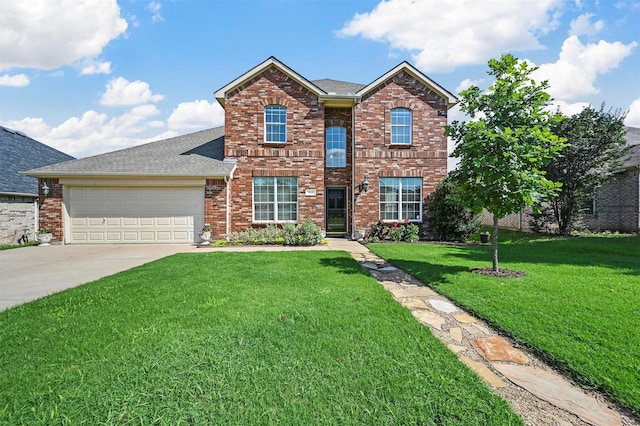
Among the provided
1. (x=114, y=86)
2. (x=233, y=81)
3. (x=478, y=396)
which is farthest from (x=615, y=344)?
(x=114, y=86)

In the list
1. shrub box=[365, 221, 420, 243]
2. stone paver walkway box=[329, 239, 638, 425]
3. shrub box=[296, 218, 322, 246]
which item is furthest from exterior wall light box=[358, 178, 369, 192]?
stone paver walkway box=[329, 239, 638, 425]

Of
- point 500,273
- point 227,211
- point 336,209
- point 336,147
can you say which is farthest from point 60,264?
point 500,273

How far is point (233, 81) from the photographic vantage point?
1282 cm

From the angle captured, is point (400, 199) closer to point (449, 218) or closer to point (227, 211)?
point (449, 218)

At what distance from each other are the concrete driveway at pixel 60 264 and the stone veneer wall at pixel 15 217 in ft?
10.1

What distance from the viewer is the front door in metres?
14.4

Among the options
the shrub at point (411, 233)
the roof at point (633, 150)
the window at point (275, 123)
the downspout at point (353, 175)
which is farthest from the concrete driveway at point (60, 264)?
the roof at point (633, 150)

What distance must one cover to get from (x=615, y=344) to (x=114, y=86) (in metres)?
16.5

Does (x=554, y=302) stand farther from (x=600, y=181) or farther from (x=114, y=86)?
(x=114, y=86)

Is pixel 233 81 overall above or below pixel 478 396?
above

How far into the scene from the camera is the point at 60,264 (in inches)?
320

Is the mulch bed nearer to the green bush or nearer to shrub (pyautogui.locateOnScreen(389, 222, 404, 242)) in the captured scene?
shrub (pyautogui.locateOnScreen(389, 222, 404, 242))

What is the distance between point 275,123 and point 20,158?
1400 cm

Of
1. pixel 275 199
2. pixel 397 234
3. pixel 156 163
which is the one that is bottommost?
pixel 397 234
